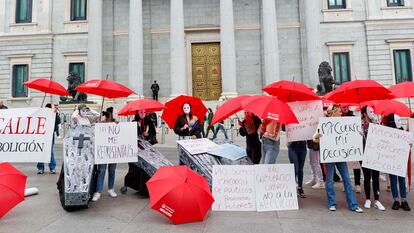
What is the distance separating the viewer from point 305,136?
6.25 metres

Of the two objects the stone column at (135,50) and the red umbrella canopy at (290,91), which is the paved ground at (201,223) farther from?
the stone column at (135,50)

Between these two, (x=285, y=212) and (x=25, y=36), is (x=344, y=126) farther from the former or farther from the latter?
(x=25, y=36)

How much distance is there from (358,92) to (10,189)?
267 inches

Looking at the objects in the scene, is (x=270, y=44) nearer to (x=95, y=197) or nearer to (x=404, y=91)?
(x=404, y=91)

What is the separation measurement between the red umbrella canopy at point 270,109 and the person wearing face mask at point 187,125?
2447 millimetres

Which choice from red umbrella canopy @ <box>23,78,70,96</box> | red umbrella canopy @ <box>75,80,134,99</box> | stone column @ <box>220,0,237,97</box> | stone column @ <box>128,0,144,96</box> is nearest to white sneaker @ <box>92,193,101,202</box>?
red umbrella canopy @ <box>75,80,134,99</box>

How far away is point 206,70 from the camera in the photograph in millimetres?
27312

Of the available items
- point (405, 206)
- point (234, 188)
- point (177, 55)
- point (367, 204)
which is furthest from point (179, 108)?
point (177, 55)

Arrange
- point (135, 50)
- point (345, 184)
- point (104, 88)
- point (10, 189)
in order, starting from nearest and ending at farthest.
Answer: point (10, 189), point (345, 184), point (104, 88), point (135, 50)

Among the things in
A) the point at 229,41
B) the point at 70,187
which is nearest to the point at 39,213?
the point at 70,187

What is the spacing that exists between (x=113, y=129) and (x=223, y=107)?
235 cm

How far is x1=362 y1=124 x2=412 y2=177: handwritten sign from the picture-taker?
19.1 ft

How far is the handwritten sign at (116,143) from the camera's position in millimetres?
6278

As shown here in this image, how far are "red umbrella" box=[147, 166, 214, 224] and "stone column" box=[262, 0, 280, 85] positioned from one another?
19304 mm
